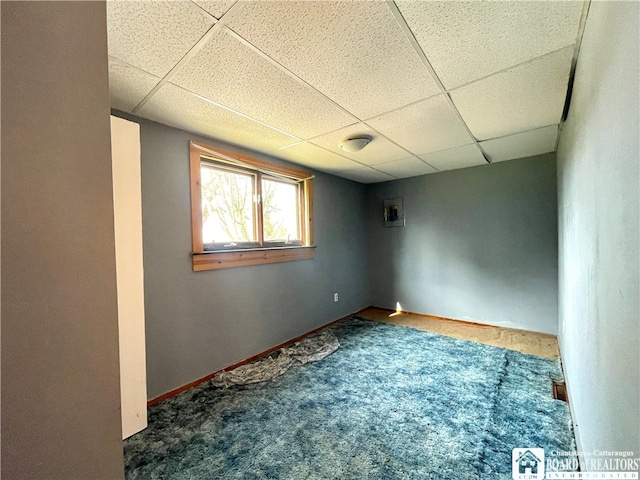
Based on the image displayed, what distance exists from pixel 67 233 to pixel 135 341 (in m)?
1.00

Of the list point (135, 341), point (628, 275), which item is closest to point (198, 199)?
point (135, 341)

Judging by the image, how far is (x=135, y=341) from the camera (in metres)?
1.22

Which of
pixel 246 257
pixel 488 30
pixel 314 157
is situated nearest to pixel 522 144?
pixel 488 30

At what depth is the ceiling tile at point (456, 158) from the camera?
278cm

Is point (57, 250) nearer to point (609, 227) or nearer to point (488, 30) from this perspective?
point (609, 227)

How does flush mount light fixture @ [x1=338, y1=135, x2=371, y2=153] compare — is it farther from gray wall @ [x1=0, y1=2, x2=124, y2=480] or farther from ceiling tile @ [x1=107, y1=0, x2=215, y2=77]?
gray wall @ [x1=0, y1=2, x2=124, y2=480]

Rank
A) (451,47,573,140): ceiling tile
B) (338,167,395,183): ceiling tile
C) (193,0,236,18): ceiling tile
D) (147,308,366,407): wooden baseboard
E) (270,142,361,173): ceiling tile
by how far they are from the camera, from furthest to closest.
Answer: (338,167,395,183): ceiling tile → (270,142,361,173): ceiling tile → (147,308,366,407): wooden baseboard → (451,47,573,140): ceiling tile → (193,0,236,18): ceiling tile

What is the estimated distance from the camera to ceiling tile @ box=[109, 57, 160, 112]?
1.35m

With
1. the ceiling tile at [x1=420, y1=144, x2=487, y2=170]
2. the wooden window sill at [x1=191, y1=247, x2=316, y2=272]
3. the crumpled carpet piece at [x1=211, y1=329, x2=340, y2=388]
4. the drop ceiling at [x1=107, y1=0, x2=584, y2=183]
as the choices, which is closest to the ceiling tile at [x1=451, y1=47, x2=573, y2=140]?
the drop ceiling at [x1=107, y1=0, x2=584, y2=183]

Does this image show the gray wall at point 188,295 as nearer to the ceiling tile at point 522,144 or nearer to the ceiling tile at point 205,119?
the ceiling tile at point 205,119

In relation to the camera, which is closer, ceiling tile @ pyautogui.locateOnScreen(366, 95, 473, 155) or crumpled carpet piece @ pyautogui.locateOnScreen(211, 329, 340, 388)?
ceiling tile @ pyautogui.locateOnScreen(366, 95, 473, 155)

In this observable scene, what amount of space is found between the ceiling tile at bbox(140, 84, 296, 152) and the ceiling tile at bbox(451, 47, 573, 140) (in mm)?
1486

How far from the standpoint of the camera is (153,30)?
1105 millimetres

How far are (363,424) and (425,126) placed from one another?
7.56 ft
